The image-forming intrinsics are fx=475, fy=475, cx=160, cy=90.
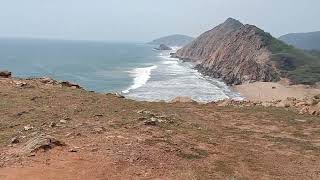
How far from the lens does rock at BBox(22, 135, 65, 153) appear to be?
1625 cm

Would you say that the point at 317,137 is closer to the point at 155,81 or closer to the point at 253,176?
the point at 253,176

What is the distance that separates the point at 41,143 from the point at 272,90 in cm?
7952

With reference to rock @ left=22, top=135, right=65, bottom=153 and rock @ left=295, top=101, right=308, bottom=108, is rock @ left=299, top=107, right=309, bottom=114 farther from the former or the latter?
rock @ left=22, top=135, right=65, bottom=153

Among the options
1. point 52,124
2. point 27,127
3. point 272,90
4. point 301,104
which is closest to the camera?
point 27,127

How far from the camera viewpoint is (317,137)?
892 inches

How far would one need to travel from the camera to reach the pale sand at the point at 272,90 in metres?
84.2

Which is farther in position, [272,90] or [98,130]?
[272,90]

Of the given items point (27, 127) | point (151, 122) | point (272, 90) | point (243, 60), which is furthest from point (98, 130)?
point (243, 60)

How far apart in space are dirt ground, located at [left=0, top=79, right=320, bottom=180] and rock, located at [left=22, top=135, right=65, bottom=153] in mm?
233

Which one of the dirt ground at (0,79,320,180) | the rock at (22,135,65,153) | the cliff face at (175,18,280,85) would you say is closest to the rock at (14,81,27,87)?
the dirt ground at (0,79,320,180)

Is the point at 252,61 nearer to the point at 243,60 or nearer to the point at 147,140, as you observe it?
the point at 243,60

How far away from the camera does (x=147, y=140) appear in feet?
60.4

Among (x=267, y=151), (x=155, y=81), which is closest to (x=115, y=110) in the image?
(x=267, y=151)

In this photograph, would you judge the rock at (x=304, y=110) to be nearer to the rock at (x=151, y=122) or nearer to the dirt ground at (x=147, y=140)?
the dirt ground at (x=147, y=140)
